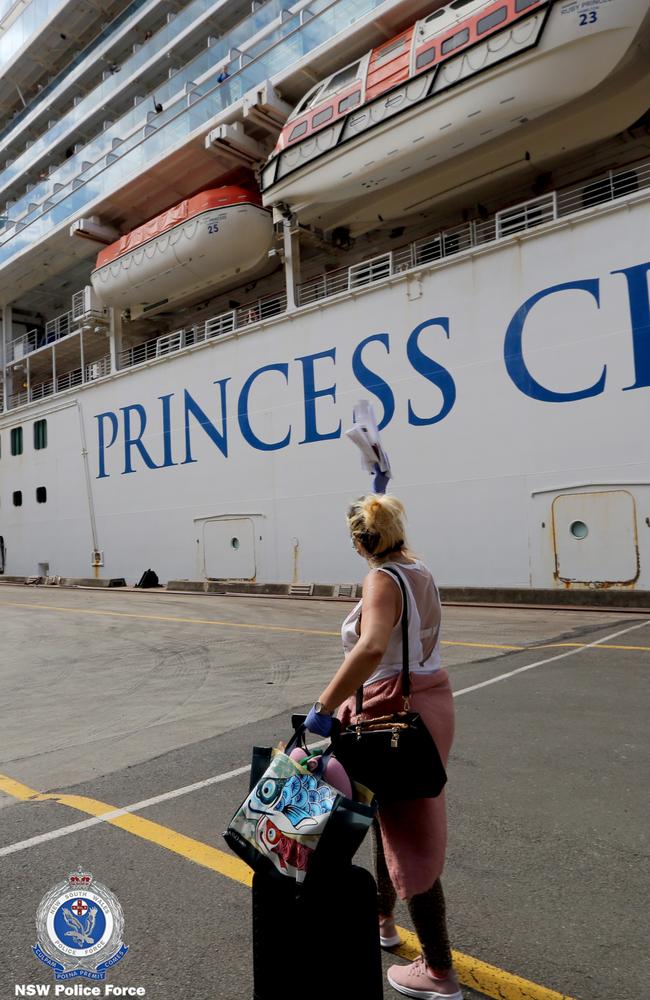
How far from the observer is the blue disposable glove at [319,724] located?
82.4 inches

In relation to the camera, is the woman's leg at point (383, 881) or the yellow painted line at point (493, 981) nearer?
the yellow painted line at point (493, 981)

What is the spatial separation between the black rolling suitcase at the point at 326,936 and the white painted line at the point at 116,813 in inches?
77.9

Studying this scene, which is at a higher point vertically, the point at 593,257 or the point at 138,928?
the point at 593,257

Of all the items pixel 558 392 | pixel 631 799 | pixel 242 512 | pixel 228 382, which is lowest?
pixel 631 799

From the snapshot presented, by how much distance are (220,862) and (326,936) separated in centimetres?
141

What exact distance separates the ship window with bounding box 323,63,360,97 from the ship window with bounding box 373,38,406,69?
0.61 meters

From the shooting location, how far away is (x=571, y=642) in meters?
8.17

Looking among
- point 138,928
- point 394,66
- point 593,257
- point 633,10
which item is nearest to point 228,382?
point 394,66

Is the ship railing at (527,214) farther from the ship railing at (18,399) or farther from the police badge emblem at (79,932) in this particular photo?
the ship railing at (18,399)

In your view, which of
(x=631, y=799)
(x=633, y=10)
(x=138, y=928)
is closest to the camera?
(x=138, y=928)

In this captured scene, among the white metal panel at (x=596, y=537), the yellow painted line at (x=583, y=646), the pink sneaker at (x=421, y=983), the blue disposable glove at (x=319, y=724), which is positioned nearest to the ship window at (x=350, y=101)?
the white metal panel at (x=596, y=537)

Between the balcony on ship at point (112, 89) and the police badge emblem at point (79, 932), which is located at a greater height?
the balcony on ship at point (112, 89)

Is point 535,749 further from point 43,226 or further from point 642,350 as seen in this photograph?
point 43,226

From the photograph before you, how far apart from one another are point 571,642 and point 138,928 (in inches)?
260
